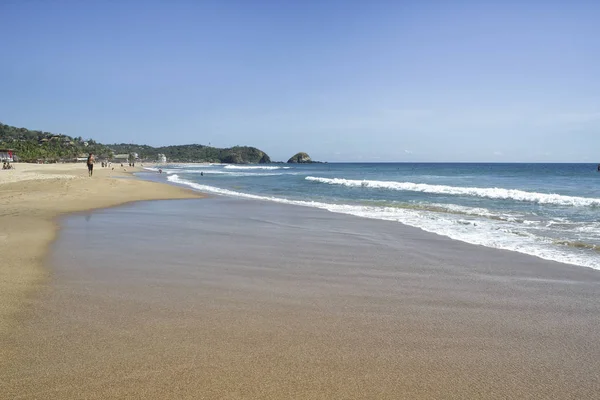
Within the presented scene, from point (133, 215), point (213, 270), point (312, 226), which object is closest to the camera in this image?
point (213, 270)

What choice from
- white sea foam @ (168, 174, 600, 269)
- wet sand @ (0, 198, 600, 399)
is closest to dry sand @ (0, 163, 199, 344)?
wet sand @ (0, 198, 600, 399)

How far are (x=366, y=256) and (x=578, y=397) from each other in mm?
4651

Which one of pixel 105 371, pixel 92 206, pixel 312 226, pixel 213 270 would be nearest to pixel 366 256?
pixel 213 270

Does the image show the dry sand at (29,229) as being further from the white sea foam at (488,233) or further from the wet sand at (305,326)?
the white sea foam at (488,233)

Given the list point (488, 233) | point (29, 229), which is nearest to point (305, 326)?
point (488, 233)

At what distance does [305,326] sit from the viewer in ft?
13.2

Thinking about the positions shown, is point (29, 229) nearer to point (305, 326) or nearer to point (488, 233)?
point (305, 326)

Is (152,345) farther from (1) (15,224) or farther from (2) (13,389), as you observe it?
(1) (15,224)

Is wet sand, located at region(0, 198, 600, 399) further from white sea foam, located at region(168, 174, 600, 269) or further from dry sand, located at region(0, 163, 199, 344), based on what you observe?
white sea foam, located at region(168, 174, 600, 269)

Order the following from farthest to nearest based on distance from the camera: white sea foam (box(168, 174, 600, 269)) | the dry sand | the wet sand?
white sea foam (box(168, 174, 600, 269)) → the dry sand → the wet sand

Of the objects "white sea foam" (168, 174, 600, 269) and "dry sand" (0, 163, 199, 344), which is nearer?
"dry sand" (0, 163, 199, 344)

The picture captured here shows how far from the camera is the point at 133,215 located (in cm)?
1301

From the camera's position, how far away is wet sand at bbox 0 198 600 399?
2977 mm

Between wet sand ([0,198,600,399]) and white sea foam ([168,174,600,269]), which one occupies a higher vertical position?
white sea foam ([168,174,600,269])
